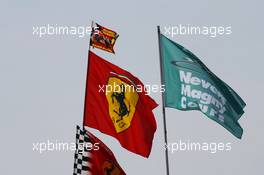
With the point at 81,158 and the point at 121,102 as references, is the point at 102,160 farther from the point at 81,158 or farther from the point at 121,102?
the point at 121,102

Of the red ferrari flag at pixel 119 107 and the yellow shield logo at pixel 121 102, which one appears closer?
the red ferrari flag at pixel 119 107

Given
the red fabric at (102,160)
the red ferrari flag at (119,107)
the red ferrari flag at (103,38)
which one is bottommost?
the red fabric at (102,160)

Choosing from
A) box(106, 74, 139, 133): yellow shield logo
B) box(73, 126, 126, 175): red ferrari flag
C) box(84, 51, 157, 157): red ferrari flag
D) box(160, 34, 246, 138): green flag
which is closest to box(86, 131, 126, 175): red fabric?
box(73, 126, 126, 175): red ferrari flag

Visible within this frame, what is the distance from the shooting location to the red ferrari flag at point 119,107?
2509 cm

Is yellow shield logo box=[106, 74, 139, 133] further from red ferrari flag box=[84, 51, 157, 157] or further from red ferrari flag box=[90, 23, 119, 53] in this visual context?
red ferrari flag box=[90, 23, 119, 53]

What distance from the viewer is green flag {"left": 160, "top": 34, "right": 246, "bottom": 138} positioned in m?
25.3

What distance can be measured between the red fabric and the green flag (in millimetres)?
2653

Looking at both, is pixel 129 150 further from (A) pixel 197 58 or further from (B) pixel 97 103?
(A) pixel 197 58

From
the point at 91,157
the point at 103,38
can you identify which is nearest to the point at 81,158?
the point at 91,157

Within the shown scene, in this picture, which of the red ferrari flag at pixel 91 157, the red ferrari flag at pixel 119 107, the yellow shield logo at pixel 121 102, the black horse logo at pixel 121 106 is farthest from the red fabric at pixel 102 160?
the black horse logo at pixel 121 106

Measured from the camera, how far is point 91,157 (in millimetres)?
24531

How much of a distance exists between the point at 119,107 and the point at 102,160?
2025 mm

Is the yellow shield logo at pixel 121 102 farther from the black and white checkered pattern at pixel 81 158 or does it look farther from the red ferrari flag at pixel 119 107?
the black and white checkered pattern at pixel 81 158

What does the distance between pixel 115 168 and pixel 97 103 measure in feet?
7.65
